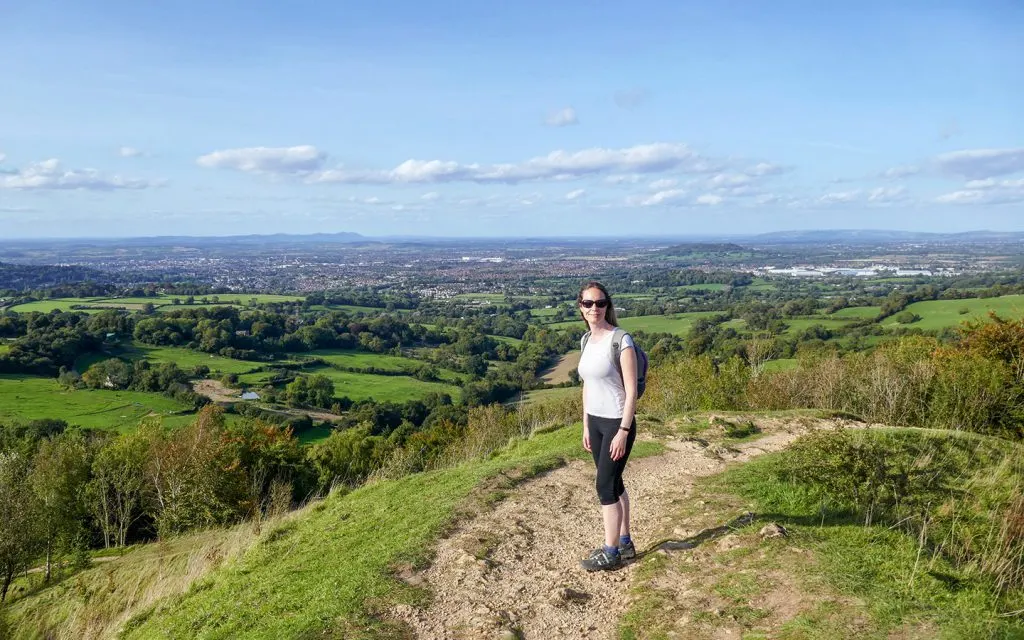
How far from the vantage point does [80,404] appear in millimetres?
52219

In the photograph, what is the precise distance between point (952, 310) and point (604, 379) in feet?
239

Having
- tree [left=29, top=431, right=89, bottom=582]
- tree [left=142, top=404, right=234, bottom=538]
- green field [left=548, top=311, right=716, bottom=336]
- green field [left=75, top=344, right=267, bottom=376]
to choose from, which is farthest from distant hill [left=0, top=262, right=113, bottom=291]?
tree [left=142, top=404, right=234, bottom=538]

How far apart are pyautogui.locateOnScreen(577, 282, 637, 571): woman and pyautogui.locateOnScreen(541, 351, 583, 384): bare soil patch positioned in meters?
57.6

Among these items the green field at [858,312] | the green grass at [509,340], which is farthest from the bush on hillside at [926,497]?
the green grass at [509,340]

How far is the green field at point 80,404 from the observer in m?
47.7

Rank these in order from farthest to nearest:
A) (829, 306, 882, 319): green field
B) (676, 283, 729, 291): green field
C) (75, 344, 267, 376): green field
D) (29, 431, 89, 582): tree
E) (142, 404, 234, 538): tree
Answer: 1. (676, 283, 729, 291): green field
2. (829, 306, 882, 319): green field
3. (75, 344, 267, 376): green field
4. (29, 431, 89, 582): tree
5. (142, 404, 234, 538): tree

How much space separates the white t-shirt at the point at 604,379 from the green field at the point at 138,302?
110 metres

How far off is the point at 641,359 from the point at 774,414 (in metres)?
12.7

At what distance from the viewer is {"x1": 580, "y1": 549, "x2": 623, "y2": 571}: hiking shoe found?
6.44 metres

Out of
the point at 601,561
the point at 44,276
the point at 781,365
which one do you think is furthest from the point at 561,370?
the point at 44,276

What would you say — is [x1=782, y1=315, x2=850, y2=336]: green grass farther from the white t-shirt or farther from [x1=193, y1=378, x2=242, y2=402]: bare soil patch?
the white t-shirt

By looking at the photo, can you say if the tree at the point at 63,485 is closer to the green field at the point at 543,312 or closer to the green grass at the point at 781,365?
the green grass at the point at 781,365

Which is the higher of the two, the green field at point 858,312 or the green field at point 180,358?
the green field at point 858,312

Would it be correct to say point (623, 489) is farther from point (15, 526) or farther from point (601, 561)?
point (15, 526)
